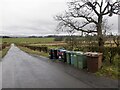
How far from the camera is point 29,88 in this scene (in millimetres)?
9344

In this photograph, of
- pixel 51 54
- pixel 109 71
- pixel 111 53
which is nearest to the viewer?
pixel 109 71

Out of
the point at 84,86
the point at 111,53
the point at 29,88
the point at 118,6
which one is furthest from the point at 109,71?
the point at 118,6

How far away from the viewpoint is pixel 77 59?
16.8 meters

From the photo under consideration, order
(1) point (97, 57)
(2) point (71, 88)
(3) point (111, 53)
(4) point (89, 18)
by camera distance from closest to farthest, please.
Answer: (2) point (71, 88), (1) point (97, 57), (3) point (111, 53), (4) point (89, 18)

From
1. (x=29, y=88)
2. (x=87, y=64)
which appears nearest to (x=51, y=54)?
(x=87, y=64)

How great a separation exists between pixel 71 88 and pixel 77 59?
785cm

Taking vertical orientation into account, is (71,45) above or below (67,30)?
below

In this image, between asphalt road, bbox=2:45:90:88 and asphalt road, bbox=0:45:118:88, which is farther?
asphalt road, bbox=2:45:90:88

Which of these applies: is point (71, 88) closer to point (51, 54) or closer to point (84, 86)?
point (84, 86)

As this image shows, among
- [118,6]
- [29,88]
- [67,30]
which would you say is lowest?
[29,88]

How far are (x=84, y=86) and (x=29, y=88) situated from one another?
7.16 ft

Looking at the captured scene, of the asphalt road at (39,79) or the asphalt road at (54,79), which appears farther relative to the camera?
the asphalt road at (39,79)

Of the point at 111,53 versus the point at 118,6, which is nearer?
the point at 111,53

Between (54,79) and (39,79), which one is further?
(39,79)
